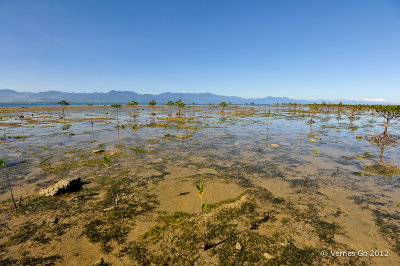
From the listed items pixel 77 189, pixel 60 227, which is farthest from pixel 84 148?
pixel 60 227

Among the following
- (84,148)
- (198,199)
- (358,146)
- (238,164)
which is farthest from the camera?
(358,146)

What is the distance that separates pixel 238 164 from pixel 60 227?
15589 millimetres

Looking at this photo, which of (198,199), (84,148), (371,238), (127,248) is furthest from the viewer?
(84,148)

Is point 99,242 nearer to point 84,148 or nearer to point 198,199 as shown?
point 198,199

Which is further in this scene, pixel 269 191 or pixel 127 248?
pixel 269 191

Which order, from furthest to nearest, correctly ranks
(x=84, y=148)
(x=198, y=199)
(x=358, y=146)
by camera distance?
(x=358, y=146) < (x=84, y=148) < (x=198, y=199)

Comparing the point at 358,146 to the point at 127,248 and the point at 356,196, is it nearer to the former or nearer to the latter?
the point at 356,196

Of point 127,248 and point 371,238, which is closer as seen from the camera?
point 127,248

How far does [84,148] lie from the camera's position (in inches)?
1014

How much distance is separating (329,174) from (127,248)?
18.2 metres

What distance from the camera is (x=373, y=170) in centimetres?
1847

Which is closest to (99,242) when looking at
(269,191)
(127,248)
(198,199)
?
(127,248)
